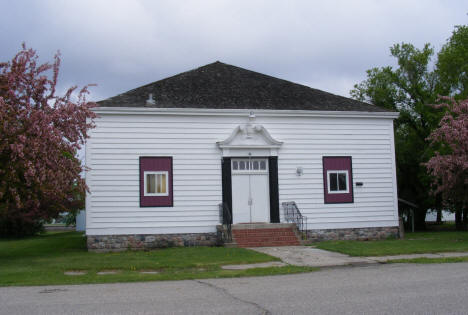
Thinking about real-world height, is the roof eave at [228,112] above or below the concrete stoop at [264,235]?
above

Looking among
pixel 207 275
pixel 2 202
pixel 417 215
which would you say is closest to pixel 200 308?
pixel 207 275

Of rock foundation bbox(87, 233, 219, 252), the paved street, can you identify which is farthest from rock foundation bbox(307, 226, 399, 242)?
the paved street

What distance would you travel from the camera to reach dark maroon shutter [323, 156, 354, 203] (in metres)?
19.8

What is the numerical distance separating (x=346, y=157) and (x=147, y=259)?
9.62 m

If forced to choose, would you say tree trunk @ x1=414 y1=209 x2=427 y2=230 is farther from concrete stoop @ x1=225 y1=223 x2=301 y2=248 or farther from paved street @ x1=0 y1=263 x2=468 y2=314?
paved street @ x1=0 y1=263 x2=468 y2=314

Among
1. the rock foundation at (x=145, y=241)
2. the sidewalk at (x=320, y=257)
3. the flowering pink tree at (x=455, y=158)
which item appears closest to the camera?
the sidewalk at (x=320, y=257)

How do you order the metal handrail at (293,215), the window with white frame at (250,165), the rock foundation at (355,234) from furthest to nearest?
the rock foundation at (355,234), the window with white frame at (250,165), the metal handrail at (293,215)

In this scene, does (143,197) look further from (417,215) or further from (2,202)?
(417,215)

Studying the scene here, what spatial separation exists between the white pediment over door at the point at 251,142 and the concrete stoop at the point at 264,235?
2.77 metres

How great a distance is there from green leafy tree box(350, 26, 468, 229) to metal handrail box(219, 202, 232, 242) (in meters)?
15.4

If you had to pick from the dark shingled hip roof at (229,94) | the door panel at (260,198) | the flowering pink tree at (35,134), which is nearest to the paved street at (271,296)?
the flowering pink tree at (35,134)

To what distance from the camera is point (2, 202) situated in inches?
576

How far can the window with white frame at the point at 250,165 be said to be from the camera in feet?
63.3

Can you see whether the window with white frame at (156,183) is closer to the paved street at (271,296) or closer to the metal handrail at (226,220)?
the metal handrail at (226,220)
